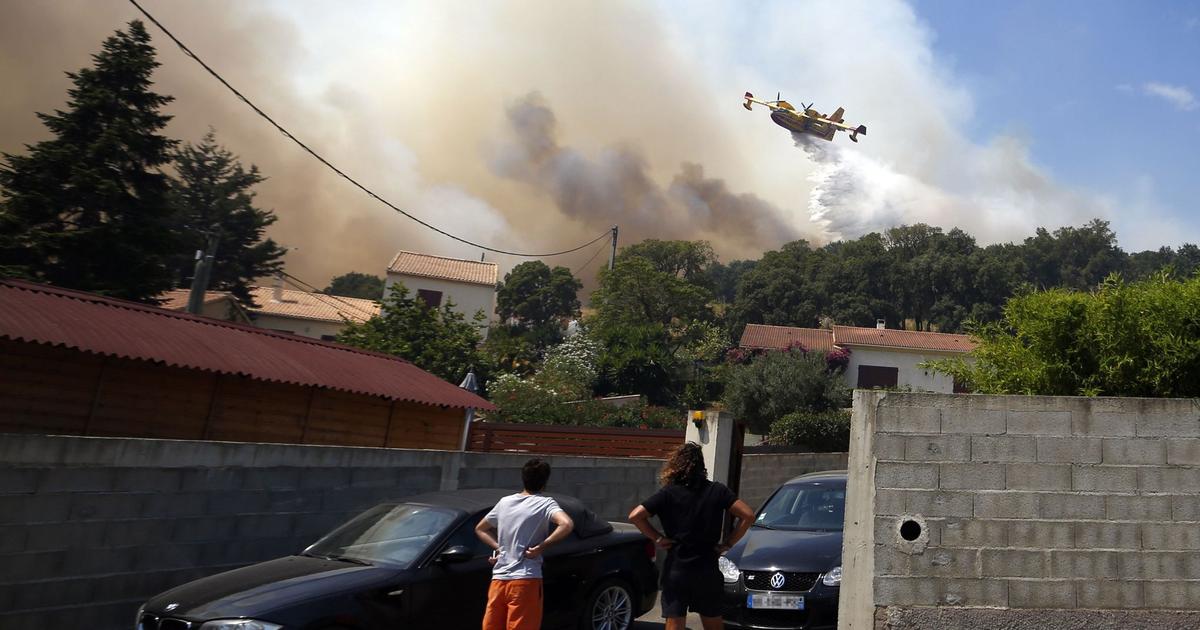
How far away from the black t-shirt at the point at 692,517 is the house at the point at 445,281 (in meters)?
46.0

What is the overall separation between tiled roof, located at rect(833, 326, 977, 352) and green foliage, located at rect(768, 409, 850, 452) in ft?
60.9

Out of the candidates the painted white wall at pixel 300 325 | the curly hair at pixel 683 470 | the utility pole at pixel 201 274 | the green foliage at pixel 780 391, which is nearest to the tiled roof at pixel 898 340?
the green foliage at pixel 780 391

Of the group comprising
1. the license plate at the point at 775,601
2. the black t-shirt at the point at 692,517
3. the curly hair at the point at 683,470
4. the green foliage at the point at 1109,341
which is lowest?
the license plate at the point at 775,601

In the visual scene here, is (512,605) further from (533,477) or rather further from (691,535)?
(691,535)

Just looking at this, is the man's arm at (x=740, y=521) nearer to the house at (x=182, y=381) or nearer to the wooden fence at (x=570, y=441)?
the house at (x=182, y=381)

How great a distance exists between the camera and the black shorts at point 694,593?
5.14 m

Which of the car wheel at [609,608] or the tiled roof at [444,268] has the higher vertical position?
the tiled roof at [444,268]

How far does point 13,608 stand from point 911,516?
621 cm

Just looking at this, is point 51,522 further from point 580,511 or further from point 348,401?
point 348,401

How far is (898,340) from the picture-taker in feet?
151

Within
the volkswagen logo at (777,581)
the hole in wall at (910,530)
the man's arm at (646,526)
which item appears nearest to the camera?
the man's arm at (646,526)

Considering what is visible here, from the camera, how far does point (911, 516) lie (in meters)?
5.76

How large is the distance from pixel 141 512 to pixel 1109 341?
7.81 metres

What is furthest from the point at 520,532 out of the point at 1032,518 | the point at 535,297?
the point at 535,297
